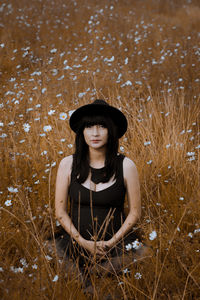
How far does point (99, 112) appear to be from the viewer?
6.98 feet

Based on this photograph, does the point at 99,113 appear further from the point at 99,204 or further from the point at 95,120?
the point at 99,204

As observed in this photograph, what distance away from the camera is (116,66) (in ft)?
16.1

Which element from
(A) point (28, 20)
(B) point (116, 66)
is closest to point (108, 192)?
(B) point (116, 66)

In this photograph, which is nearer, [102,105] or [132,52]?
[102,105]

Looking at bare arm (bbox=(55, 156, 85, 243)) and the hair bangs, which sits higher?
the hair bangs

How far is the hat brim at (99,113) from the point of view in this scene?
6.85ft

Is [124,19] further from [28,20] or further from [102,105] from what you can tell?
[102,105]

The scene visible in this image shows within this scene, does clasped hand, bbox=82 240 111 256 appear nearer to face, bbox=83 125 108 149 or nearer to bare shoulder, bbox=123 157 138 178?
bare shoulder, bbox=123 157 138 178

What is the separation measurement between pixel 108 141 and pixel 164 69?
363cm

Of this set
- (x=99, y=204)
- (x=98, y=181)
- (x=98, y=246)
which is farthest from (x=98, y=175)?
(x=98, y=246)

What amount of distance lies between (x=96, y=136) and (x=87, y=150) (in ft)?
0.73

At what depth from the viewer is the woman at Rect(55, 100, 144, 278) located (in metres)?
2.10

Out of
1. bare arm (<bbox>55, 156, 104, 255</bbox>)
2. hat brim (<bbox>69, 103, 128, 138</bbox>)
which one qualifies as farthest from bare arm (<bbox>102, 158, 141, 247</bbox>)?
bare arm (<bbox>55, 156, 104, 255</bbox>)

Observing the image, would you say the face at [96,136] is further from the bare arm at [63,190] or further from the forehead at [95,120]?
the bare arm at [63,190]
